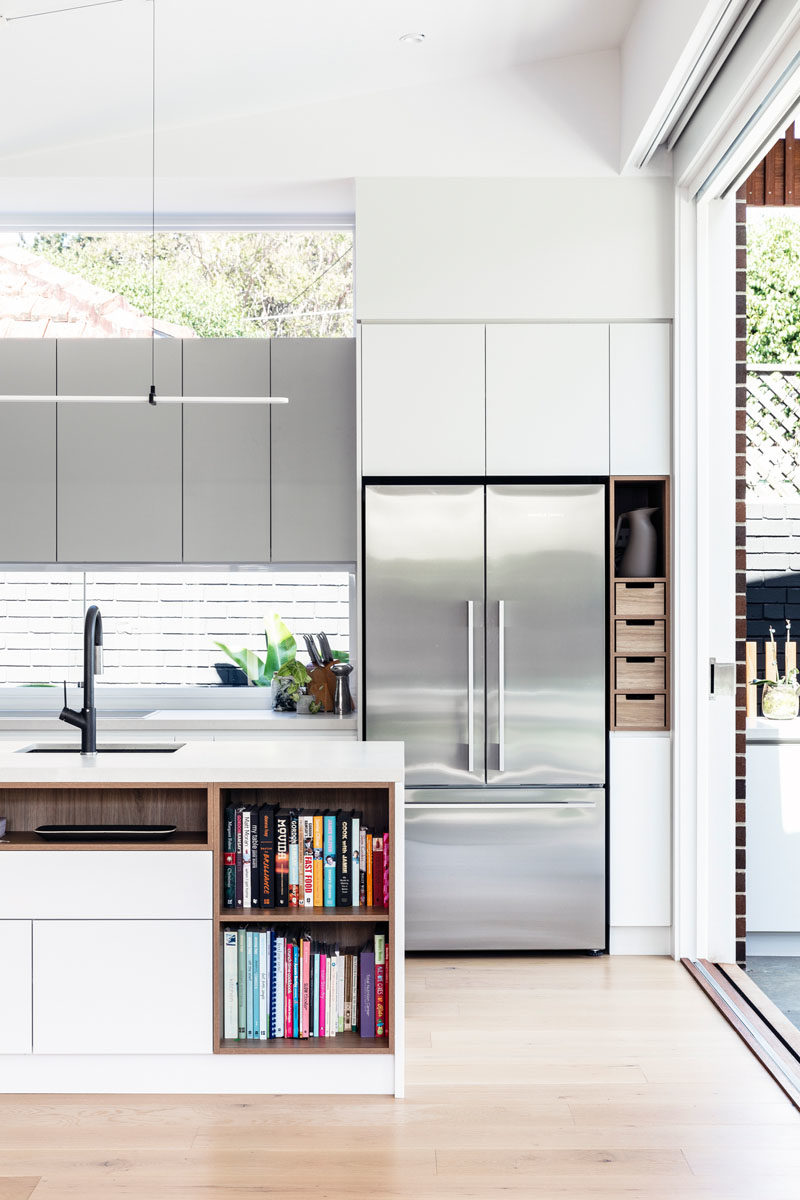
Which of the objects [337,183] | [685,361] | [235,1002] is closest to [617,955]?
[235,1002]

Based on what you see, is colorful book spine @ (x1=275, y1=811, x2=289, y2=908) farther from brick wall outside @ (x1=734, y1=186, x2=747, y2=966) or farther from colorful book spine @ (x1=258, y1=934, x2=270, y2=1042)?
brick wall outside @ (x1=734, y1=186, x2=747, y2=966)

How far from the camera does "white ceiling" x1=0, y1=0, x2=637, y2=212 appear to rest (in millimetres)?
3457

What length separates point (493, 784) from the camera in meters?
3.90

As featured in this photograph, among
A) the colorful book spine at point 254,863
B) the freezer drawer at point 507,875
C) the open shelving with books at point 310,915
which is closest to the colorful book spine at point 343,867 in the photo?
the open shelving with books at point 310,915

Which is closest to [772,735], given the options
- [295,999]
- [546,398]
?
[546,398]

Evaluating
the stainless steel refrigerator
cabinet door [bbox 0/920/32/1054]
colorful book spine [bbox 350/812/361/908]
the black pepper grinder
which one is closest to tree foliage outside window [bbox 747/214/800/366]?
the stainless steel refrigerator

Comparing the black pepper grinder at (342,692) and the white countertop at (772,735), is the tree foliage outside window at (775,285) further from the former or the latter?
the black pepper grinder at (342,692)

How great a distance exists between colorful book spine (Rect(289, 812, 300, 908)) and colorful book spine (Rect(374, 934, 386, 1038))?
0.80 ft

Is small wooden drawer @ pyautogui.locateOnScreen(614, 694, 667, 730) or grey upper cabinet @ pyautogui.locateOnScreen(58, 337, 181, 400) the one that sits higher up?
grey upper cabinet @ pyautogui.locateOnScreen(58, 337, 181, 400)

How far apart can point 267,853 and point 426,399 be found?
1951mm

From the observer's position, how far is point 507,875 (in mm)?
3877

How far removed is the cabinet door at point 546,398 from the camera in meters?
A: 3.93

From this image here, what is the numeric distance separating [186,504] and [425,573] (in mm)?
1154

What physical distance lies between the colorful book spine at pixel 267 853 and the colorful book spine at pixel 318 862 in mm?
111
